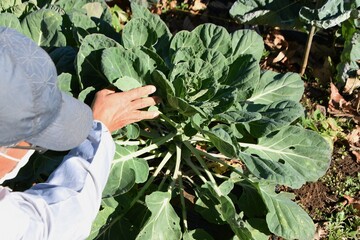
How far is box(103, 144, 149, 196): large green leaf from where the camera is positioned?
3.19 metres

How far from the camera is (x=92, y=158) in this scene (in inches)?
106

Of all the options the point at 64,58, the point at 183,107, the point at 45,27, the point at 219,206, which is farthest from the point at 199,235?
the point at 45,27

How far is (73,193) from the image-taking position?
252 cm

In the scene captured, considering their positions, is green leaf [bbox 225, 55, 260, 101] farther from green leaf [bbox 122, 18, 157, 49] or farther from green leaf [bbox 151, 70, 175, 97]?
green leaf [bbox 122, 18, 157, 49]

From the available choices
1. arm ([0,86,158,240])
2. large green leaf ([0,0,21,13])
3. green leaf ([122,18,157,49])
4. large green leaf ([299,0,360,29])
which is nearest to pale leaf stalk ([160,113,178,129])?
arm ([0,86,158,240])

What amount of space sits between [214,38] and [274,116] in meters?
0.62

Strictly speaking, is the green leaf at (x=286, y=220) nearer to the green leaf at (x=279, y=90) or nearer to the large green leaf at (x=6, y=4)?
the green leaf at (x=279, y=90)

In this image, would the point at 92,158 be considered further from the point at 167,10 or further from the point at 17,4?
the point at 167,10

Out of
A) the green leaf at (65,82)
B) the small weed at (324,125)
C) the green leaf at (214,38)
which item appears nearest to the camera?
the green leaf at (65,82)

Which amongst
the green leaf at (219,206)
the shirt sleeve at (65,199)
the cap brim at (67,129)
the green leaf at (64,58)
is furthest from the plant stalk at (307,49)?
the cap brim at (67,129)

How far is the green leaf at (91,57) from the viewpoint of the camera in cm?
334

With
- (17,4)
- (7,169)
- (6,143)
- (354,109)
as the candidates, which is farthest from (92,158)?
(354,109)

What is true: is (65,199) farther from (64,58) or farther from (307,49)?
(307,49)

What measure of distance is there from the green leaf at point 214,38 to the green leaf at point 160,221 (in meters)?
0.92
